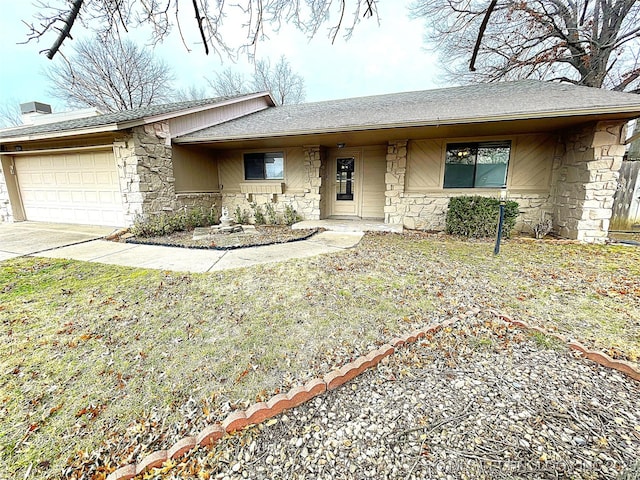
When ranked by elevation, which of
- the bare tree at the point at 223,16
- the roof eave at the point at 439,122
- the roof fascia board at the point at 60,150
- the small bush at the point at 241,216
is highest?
the bare tree at the point at 223,16

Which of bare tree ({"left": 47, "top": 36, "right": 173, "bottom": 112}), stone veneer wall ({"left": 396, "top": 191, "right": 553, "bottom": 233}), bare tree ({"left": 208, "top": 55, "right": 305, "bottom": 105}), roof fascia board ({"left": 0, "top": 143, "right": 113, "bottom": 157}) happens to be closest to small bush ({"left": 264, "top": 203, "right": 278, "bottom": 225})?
stone veneer wall ({"left": 396, "top": 191, "right": 553, "bottom": 233})

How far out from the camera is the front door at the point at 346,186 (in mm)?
8586

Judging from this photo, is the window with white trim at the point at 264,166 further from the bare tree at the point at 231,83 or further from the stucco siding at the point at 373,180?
the bare tree at the point at 231,83

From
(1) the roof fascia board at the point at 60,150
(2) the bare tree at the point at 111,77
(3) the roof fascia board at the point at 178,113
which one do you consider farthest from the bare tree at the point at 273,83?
(1) the roof fascia board at the point at 60,150

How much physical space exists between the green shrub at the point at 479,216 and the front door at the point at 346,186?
293 centimetres

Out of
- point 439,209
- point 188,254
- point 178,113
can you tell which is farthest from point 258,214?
point 439,209

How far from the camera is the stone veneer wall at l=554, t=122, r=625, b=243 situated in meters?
5.34

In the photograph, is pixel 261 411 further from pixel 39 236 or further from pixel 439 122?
pixel 39 236

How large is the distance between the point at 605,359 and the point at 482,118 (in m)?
4.59

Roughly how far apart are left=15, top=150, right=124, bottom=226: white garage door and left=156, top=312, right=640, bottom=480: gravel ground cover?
7.53 m

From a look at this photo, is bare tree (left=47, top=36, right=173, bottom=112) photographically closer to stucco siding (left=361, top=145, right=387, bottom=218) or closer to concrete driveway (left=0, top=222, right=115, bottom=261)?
concrete driveway (left=0, top=222, right=115, bottom=261)

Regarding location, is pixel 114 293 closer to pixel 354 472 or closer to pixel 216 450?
pixel 216 450

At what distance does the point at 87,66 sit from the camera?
16.6 m

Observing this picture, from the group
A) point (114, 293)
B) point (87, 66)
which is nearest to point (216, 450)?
point (114, 293)
